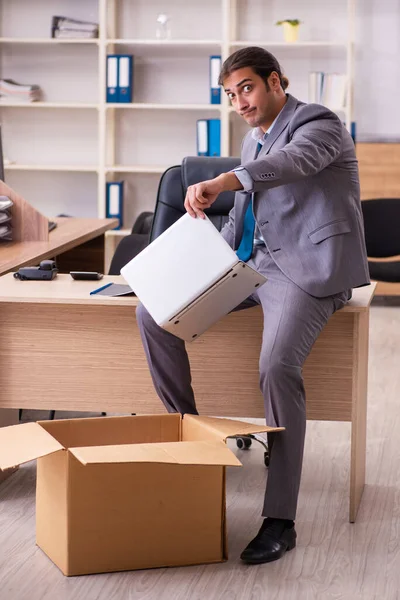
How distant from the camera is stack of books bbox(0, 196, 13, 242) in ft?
11.9

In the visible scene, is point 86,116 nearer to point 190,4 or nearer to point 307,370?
point 190,4

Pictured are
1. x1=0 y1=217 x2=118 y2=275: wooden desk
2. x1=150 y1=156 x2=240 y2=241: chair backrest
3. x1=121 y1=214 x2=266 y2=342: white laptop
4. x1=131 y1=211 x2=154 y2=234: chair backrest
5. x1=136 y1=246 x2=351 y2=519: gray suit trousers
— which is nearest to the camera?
x1=121 y1=214 x2=266 y2=342: white laptop

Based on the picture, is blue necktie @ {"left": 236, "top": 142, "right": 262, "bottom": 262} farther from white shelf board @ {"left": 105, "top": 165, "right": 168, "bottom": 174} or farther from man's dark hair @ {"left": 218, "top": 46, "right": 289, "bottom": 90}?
white shelf board @ {"left": 105, "top": 165, "right": 168, "bottom": 174}

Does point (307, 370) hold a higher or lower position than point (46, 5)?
lower

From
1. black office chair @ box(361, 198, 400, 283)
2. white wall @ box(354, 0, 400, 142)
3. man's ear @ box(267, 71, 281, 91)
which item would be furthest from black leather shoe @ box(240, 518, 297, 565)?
white wall @ box(354, 0, 400, 142)

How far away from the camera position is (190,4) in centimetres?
631

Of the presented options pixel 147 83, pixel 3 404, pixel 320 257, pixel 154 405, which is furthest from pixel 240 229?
pixel 147 83

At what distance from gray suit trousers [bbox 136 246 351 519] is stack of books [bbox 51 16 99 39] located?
4.14 meters

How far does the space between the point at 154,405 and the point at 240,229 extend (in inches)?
22.6

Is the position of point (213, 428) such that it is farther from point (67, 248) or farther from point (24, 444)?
point (67, 248)

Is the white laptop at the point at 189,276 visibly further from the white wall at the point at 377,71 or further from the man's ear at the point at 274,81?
the white wall at the point at 377,71

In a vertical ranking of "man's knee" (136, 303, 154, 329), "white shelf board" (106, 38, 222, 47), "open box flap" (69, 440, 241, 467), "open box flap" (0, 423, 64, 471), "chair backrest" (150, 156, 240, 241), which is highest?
"white shelf board" (106, 38, 222, 47)

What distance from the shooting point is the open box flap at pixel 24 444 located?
2121 millimetres

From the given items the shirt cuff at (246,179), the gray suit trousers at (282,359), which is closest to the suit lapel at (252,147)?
the gray suit trousers at (282,359)
